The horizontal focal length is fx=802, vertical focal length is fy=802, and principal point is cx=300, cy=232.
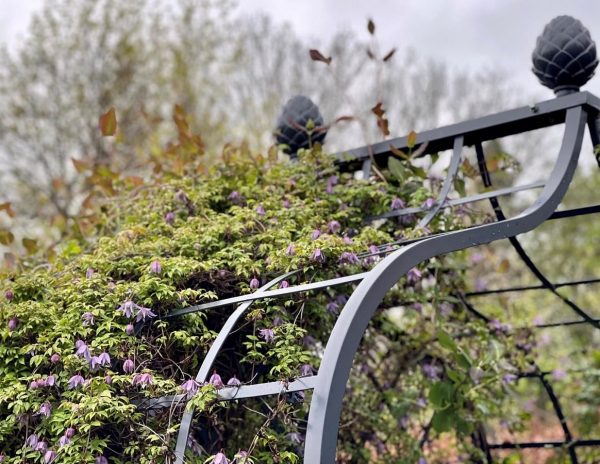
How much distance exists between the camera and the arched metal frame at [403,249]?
1609 mm

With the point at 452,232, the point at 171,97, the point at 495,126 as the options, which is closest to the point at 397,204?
the point at 495,126

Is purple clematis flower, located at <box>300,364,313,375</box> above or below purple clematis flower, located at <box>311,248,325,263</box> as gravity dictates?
below

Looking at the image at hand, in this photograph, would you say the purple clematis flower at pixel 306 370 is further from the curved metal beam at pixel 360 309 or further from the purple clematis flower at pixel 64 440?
the purple clematis flower at pixel 64 440

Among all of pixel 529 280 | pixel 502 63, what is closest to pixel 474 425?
pixel 529 280

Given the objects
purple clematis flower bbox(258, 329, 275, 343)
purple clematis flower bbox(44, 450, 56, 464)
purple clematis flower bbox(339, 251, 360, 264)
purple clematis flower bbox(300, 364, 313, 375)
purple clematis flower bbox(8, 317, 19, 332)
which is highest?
purple clematis flower bbox(339, 251, 360, 264)

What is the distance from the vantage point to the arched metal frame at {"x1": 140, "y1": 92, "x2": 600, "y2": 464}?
1.61m

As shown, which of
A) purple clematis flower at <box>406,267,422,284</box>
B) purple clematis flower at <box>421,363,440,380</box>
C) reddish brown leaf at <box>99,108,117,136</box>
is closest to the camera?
purple clematis flower at <box>406,267,422,284</box>

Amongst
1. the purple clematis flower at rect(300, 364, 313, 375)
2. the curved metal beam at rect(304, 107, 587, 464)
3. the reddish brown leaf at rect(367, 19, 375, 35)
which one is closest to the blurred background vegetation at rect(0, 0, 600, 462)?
the reddish brown leaf at rect(367, 19, 375, 35)

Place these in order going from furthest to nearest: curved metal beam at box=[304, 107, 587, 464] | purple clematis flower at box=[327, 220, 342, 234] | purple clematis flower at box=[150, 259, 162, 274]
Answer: purple clematis flower at box=[327, 220, 342, 234] → purple clematis flower at box=[150, 259, 162, 274] → curved metal beam at box=[304, 107, 587, 464]

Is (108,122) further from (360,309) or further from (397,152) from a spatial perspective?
(360,309)

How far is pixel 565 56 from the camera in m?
2.54

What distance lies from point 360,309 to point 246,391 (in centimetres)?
35

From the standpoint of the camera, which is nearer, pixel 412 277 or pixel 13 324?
pixel 13 324

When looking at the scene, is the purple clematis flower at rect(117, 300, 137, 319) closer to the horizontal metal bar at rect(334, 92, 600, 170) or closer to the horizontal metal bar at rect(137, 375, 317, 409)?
the horizontal metal bar at rect(137, 375, 317, 409)
